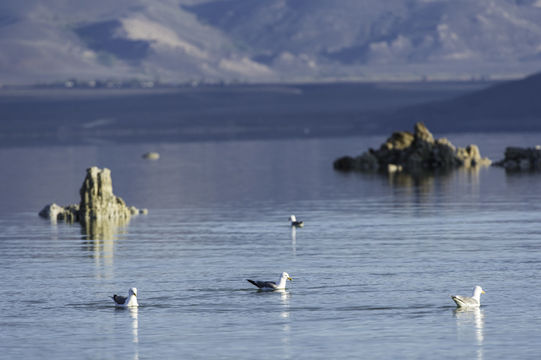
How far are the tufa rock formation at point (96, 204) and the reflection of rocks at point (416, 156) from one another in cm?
4494

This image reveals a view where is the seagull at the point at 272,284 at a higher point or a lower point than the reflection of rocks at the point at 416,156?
lower

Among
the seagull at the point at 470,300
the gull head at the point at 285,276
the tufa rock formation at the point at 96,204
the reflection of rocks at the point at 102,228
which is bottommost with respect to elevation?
the seagull at the point at 470,300

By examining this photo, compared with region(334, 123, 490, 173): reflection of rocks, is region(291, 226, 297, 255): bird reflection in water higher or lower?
lower

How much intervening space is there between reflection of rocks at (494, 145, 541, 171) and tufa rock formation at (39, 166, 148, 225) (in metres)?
46.8

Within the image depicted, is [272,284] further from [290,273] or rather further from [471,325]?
[471,325]

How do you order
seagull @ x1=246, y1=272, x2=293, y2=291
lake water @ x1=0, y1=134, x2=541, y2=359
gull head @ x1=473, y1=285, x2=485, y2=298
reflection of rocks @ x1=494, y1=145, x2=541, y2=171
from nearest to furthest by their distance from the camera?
1. lake water @ x1=0, y1=134, x2=541, y2=359
2. gull head @ x1=473, y1=285, x2=485, y2=298
3. seagull @ x1=246, y1=272, x2=293, y2=291
4. reflection of rocks @ x1=494, y1=145, x2=541, y2=171

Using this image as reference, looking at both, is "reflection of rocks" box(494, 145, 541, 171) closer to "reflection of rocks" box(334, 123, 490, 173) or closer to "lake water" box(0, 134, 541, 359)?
"reflection of rocks" box(334, 123, 490, 173)

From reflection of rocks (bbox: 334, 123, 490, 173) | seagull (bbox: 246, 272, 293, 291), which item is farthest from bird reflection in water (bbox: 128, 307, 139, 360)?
reflection of rocks (bbox: 334, 123, 490, 173)

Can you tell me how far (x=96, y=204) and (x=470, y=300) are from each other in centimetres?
2945

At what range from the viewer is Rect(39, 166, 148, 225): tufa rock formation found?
2174 inches

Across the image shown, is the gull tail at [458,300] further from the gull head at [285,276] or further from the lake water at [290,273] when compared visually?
the gull head at [285,276]

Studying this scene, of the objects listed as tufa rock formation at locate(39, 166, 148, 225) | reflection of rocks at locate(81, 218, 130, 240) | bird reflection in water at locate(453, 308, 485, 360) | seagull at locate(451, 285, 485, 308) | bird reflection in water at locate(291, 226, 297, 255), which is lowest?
bird reflection in water at locate(453, 308, 485, 360)

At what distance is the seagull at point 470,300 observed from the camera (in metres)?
29.3

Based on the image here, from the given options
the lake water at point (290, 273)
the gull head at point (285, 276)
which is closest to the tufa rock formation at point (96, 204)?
the lake water at point (290, 273)
